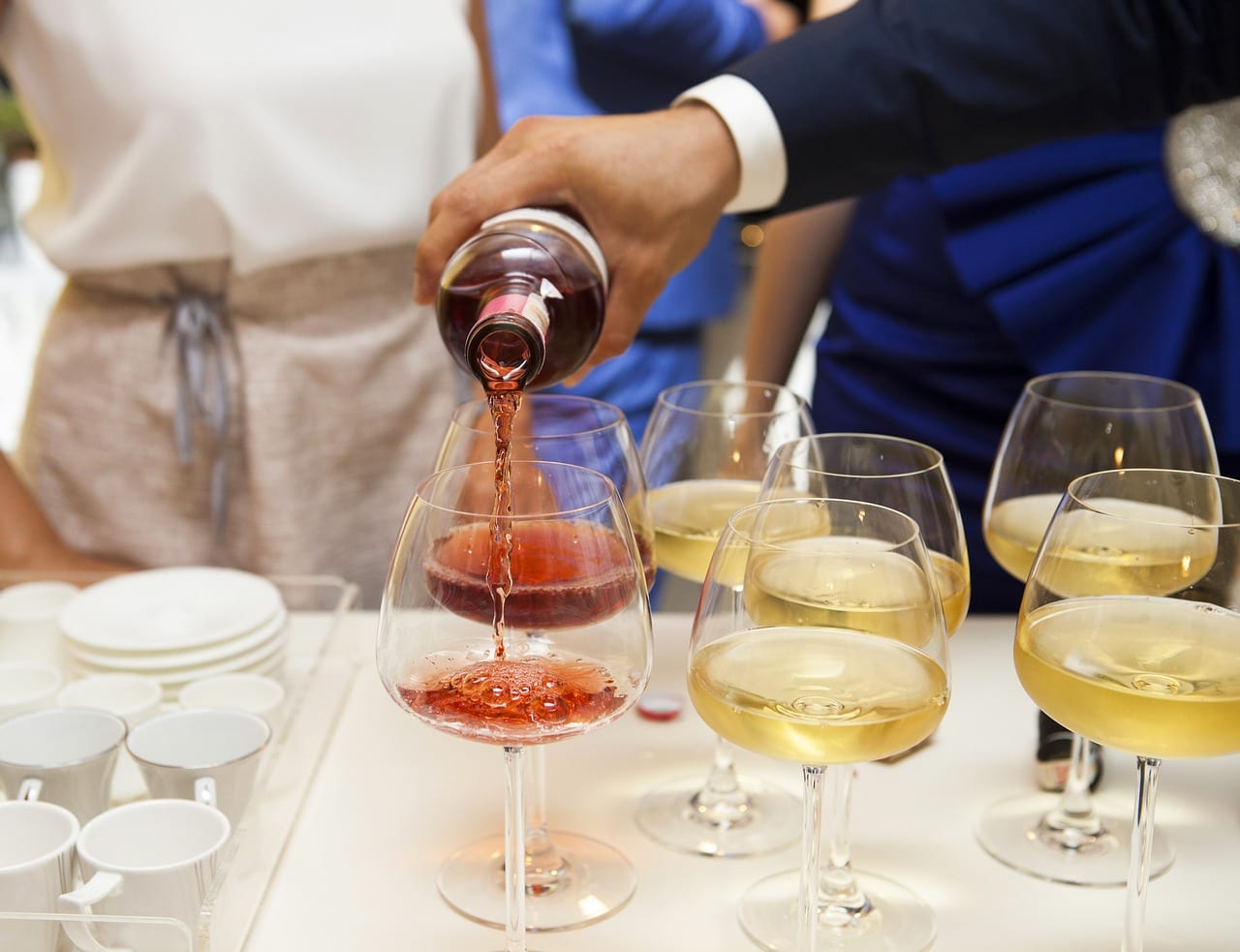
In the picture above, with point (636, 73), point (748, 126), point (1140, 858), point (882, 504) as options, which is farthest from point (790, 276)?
point (1140, 858)

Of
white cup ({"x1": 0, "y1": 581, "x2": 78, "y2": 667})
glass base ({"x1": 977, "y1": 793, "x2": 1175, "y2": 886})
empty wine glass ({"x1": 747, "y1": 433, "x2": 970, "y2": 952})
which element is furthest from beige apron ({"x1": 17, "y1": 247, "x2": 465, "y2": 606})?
glass base ({"x1": 977, "y1": 793, "x2": 1175, "y2": 886})

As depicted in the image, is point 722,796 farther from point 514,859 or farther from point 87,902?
point 87,902

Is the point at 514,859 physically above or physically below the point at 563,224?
below

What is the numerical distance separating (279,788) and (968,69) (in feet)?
3.09

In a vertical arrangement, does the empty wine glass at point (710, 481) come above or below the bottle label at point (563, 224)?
below

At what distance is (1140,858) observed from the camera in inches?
34.3

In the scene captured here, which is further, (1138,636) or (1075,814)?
(1075,814)

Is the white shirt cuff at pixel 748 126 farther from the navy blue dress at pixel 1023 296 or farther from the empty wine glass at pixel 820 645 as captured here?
the empty wine glass at pixel 820 645

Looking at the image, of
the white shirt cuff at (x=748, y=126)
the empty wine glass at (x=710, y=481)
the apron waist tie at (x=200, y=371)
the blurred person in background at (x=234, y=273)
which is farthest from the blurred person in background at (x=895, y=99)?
the apron waist tie at (x=200, y=371)

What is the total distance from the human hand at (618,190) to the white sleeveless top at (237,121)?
2.23 feet

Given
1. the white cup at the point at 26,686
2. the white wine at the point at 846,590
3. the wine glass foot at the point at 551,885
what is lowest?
the wine glass foot at the point at 551,885

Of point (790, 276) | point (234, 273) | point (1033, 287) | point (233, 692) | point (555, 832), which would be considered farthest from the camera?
point (790, 276)

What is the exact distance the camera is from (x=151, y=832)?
96cm

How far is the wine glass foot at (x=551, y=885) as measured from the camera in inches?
38.5
